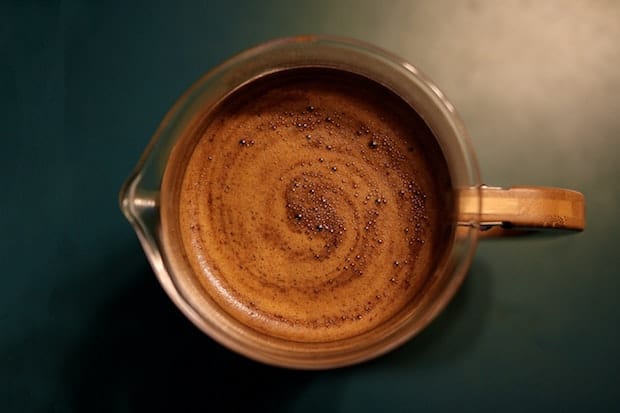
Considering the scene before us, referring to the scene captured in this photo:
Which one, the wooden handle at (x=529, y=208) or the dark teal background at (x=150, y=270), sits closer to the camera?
the wooden handle at (x=529, y=208)

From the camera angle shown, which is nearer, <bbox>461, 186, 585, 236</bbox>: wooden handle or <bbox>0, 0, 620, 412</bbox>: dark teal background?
<bbox>461, 186, 585, 236</bbox>: wooden handle

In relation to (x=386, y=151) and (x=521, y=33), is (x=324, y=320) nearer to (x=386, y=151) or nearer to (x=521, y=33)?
(x=386, y=151)

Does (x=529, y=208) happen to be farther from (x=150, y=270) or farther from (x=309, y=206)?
(x=150, y=270)

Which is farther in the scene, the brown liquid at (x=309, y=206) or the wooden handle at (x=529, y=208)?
the brown liquid at (x=309, y=206)
